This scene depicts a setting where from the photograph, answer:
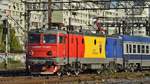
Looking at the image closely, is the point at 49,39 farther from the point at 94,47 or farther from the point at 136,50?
the point at 136,50

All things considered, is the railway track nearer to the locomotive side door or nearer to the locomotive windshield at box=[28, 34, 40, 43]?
the locomotive side door

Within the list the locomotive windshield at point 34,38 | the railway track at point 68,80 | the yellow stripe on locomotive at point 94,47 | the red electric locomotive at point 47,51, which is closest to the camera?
the railway track at point 68,80

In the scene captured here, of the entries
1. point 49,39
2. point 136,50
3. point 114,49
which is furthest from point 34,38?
point 136,50

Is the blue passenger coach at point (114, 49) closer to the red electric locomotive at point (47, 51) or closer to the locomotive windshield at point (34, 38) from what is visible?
the red electric locomotive at point (47, 51)

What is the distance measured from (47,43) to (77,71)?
4.01 meters

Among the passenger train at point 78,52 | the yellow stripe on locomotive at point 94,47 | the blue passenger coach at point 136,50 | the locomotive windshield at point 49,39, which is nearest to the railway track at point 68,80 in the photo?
the passenger train at point 78,52

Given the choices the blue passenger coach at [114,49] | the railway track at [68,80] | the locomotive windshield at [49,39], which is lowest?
the railway track at [68,80]

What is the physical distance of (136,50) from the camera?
43.1m

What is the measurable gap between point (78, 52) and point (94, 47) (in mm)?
2477

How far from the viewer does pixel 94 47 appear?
36.7m

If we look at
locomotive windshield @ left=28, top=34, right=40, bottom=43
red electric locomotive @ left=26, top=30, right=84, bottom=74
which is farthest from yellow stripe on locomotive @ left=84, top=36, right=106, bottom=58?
locomotive windshield @ left=28, top=34, right=40, bottom=43

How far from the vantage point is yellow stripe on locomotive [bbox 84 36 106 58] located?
1404 inches

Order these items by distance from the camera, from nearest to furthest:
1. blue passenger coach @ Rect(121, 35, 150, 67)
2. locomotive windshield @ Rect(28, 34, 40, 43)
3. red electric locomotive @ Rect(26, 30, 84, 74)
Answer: red electric locomotive @ Rect(26, 30, 84, 74)
locomotive windshield @ Rect(28, 34, 40, 43)
blue passenger coach @ Rect(121, 35, 150, 67)

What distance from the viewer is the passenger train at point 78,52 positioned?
3194 cm
